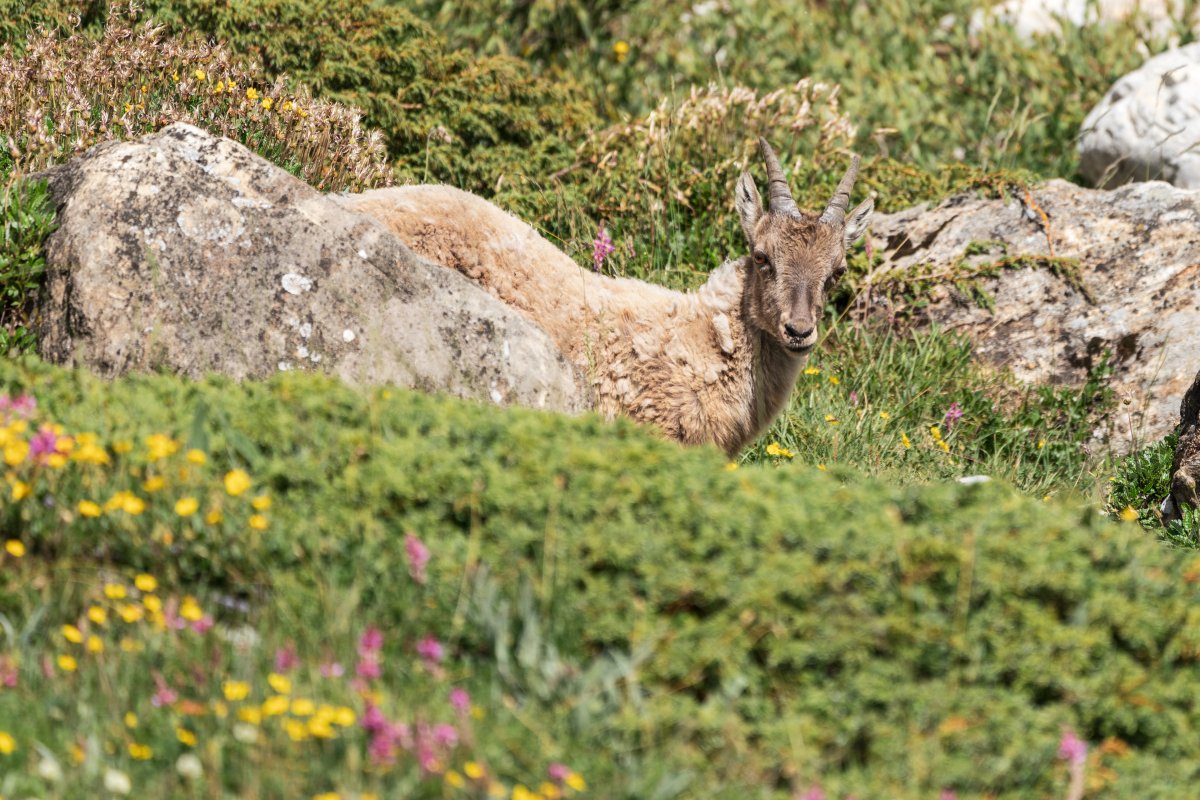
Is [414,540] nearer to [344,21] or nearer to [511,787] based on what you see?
[511,787]

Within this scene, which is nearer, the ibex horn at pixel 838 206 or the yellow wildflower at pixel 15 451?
the yellow wildflower at pixel 15 451

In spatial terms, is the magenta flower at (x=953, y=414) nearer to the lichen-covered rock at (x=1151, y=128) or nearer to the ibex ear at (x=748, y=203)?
the ibex ear at (x=748, y=203)

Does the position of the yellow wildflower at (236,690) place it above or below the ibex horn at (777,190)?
below

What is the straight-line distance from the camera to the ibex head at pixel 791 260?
22.2 feet

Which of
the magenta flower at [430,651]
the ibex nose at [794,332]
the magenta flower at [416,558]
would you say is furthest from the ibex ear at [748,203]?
the magenta flower at [430,651]

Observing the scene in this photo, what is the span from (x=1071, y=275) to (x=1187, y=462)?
2.36m

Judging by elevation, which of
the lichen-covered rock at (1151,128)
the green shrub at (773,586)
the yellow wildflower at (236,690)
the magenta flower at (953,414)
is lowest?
the magenta flower at (953,414)

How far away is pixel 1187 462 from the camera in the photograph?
6816 millimetres

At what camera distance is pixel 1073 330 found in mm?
8789

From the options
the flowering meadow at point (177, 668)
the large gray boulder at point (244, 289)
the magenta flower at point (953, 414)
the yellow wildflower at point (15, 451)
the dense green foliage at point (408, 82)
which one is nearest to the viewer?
the flowering meadow at point (177, 668)

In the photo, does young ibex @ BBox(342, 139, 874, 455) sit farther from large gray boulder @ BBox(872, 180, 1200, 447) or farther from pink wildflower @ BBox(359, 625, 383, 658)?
pink wildflower @ BBox(359, 625, 383, 658)

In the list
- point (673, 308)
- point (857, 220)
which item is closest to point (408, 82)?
point (673, 308)

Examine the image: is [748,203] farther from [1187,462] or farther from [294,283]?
[294,283]

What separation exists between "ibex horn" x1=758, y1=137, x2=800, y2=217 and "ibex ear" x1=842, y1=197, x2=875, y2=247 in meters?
0.41
